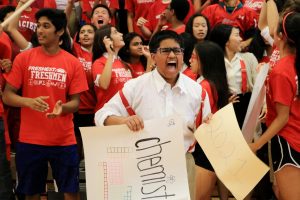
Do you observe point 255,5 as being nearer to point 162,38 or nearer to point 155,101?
point 162,38

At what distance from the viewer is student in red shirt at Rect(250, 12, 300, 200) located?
13.0 ft

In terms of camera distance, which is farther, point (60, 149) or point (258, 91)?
point (60, 149)

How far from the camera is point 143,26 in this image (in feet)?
24.2

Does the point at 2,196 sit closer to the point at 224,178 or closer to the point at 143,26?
the point at 224,178

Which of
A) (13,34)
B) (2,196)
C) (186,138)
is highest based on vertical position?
Result: (13,34)

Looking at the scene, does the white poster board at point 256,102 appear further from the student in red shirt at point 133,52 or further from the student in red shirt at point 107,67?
the student in red shirt at point 133,52

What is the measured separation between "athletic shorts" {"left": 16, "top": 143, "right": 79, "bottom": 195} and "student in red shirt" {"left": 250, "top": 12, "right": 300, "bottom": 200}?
1.64 meters

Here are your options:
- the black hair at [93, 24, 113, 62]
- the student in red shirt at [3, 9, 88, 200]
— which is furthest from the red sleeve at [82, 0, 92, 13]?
the student in red shirt at [3, 9, 88, 200]

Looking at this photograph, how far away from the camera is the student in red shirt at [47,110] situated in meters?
4.88

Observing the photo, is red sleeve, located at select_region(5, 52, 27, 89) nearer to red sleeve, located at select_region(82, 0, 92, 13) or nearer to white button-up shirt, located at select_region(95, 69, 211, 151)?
white button-up shirt, located at select_region(95, 69, 211, 151)

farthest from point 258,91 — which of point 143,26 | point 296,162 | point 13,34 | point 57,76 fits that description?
point 143,26

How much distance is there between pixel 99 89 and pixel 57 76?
1026 mm

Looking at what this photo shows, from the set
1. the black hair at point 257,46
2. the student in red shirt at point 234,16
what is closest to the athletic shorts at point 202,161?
the black hair at point 257,46

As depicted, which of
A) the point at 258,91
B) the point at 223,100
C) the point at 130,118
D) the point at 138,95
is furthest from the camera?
the point at 223,100
